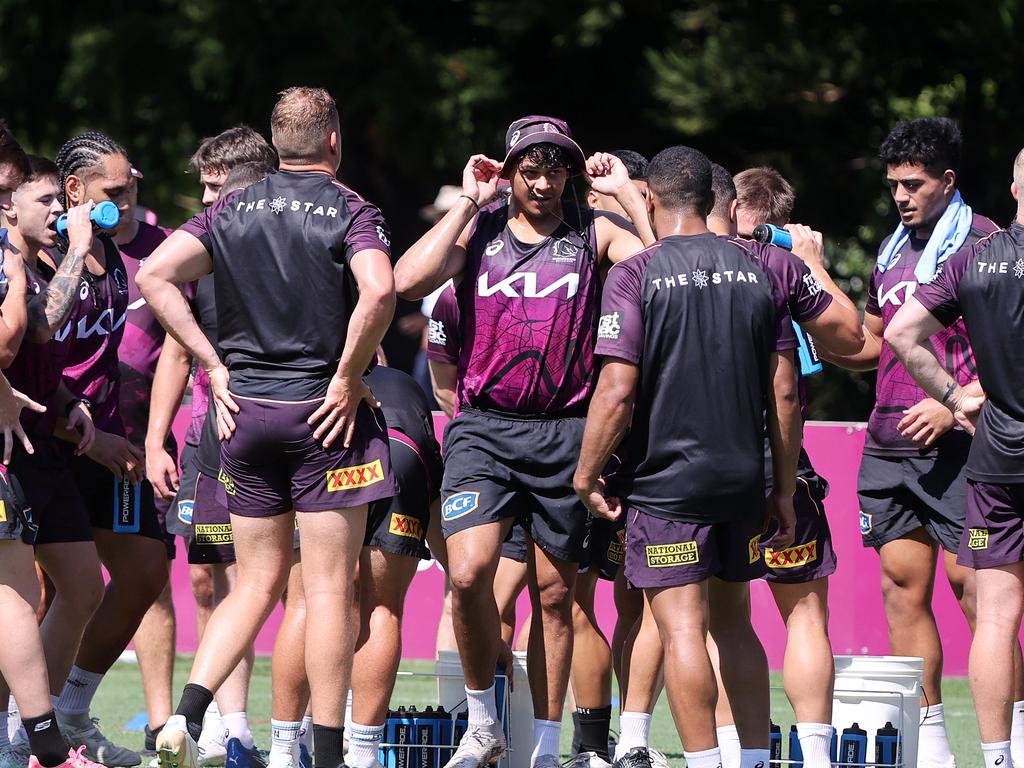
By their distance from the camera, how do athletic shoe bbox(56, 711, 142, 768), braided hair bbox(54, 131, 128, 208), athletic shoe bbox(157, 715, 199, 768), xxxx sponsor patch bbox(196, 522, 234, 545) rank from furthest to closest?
braided hair bbox(54, 131, 128, 208), athletic shoe bbox(56, 711, 142, 768), xxxx sponsor patch bbox(196, 522, 234, 545), athletic shoe bbox(157, 715, 199, 768)

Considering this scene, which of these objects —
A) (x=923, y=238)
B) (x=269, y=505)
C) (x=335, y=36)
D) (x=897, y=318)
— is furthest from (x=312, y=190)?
(x=335, y=36)

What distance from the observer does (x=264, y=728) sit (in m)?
7.56

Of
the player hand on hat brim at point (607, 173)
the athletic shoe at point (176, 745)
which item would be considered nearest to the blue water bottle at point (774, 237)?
the player hand on hat brim at point (607, 173)

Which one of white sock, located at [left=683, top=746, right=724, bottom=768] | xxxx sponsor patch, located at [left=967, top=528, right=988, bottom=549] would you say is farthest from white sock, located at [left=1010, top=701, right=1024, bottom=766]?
white sock, located at [left=683, top=746, right=724, bottom=768]

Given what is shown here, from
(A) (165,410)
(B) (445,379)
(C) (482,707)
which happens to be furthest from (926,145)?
(A) (165,410)

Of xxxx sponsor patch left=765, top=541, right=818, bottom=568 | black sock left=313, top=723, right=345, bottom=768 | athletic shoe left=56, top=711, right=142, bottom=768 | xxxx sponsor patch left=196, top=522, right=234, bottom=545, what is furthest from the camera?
athletic shoe left=56, top=711, right=142, bottom=768

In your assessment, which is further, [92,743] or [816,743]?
[92,743]

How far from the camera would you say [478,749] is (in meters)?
5.67

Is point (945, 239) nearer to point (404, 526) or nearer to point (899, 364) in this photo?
point (899, 364)

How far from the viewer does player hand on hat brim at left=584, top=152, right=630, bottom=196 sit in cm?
599

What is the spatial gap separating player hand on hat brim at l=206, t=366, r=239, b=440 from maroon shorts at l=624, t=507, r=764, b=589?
1.41 m

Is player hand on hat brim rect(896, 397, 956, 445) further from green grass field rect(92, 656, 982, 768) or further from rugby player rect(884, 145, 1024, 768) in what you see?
green grass field rect(92, 656, 982, 768)

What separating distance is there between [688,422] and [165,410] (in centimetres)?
240

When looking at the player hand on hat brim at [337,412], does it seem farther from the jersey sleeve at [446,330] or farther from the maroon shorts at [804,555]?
the maroon shorts at [804,555]
